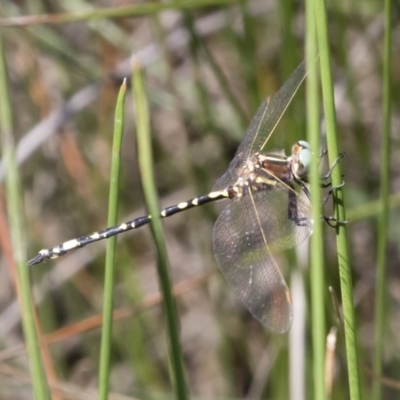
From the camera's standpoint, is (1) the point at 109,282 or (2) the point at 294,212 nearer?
(1) the point at 109,282

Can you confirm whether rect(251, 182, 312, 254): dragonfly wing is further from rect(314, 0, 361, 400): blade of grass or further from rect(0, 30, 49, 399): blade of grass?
rect(0, 30, 49, 399): blade of grass

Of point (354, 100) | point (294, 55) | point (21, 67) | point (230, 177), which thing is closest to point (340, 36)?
point (354, 100)

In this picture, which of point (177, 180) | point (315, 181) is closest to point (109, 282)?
point (315, 181)

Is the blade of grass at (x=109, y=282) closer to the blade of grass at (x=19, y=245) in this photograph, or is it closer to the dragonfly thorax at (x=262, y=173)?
the blade of grass at (x=19, y=245)

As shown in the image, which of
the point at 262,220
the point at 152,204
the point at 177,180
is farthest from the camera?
the point at 177,180

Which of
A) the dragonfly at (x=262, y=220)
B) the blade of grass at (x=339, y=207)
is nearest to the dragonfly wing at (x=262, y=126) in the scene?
the dragonfly at (x=262, y=220)

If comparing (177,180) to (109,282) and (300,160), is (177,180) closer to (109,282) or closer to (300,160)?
(300,160)
